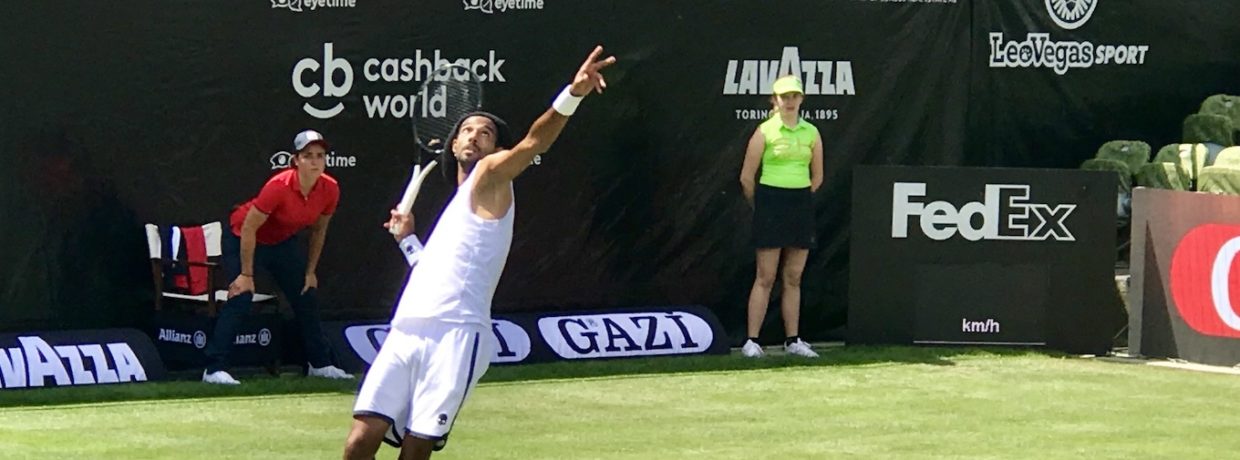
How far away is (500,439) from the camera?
1021 centimetres

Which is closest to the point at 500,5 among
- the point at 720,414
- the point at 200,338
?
the point at 200,338

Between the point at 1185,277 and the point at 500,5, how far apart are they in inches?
183

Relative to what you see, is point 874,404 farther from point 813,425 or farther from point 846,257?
point 846,257

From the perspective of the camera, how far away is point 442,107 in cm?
947

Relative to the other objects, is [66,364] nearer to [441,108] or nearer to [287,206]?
[287,206]

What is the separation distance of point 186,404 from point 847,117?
5544 mm

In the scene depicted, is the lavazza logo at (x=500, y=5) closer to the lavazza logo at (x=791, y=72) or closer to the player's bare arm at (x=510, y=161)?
the lavazza logo at (x=791, y=72)

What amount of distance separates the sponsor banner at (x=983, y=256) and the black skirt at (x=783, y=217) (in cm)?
55

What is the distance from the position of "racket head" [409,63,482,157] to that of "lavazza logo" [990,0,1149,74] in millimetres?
5808

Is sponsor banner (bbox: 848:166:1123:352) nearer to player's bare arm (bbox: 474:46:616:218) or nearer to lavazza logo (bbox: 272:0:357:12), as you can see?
lavazza logo (bbox: 272:0:357:12)

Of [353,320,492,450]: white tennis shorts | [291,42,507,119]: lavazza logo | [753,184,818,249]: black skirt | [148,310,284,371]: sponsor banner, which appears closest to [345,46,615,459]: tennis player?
[353,320,492,450]: white tennis shorts

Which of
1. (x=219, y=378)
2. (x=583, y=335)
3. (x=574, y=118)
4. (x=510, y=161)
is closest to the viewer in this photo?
(x=510, y=161)

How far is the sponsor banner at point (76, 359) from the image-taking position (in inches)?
454

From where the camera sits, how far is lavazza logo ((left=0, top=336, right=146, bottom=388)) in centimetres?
1152
